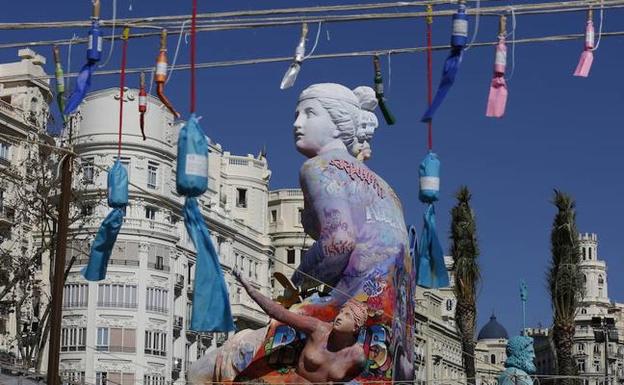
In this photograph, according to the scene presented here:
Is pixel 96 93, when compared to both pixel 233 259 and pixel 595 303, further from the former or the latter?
pixel 595 303

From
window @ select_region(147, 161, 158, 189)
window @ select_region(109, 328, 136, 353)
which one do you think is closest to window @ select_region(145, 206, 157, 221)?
window @ select_region(147, 161, 158, 189)

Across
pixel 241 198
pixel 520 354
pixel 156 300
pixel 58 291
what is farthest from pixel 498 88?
pixel 241 198

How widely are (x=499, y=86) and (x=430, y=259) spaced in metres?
3.31

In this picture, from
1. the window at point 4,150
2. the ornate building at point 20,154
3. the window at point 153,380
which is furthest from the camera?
the window at point 153,380

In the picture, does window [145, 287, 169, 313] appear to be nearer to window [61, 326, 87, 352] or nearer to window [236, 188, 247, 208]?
window [61, 326, 87, 352]

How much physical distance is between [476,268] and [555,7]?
1918 centimetres

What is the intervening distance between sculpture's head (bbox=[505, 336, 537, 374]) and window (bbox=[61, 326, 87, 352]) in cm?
3777

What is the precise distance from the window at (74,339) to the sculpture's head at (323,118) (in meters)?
38.5

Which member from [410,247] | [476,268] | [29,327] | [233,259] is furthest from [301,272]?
[233,259]

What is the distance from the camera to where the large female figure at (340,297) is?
623 inches

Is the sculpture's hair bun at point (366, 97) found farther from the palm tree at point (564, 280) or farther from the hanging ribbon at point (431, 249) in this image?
the palm tree at point (564, 280)

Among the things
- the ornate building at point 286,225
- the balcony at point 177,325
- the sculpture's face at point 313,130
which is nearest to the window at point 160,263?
the balcony at point 177,325

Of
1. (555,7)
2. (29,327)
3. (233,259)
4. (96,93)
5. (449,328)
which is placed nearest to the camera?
(555,7)

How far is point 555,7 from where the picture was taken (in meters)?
15.9
